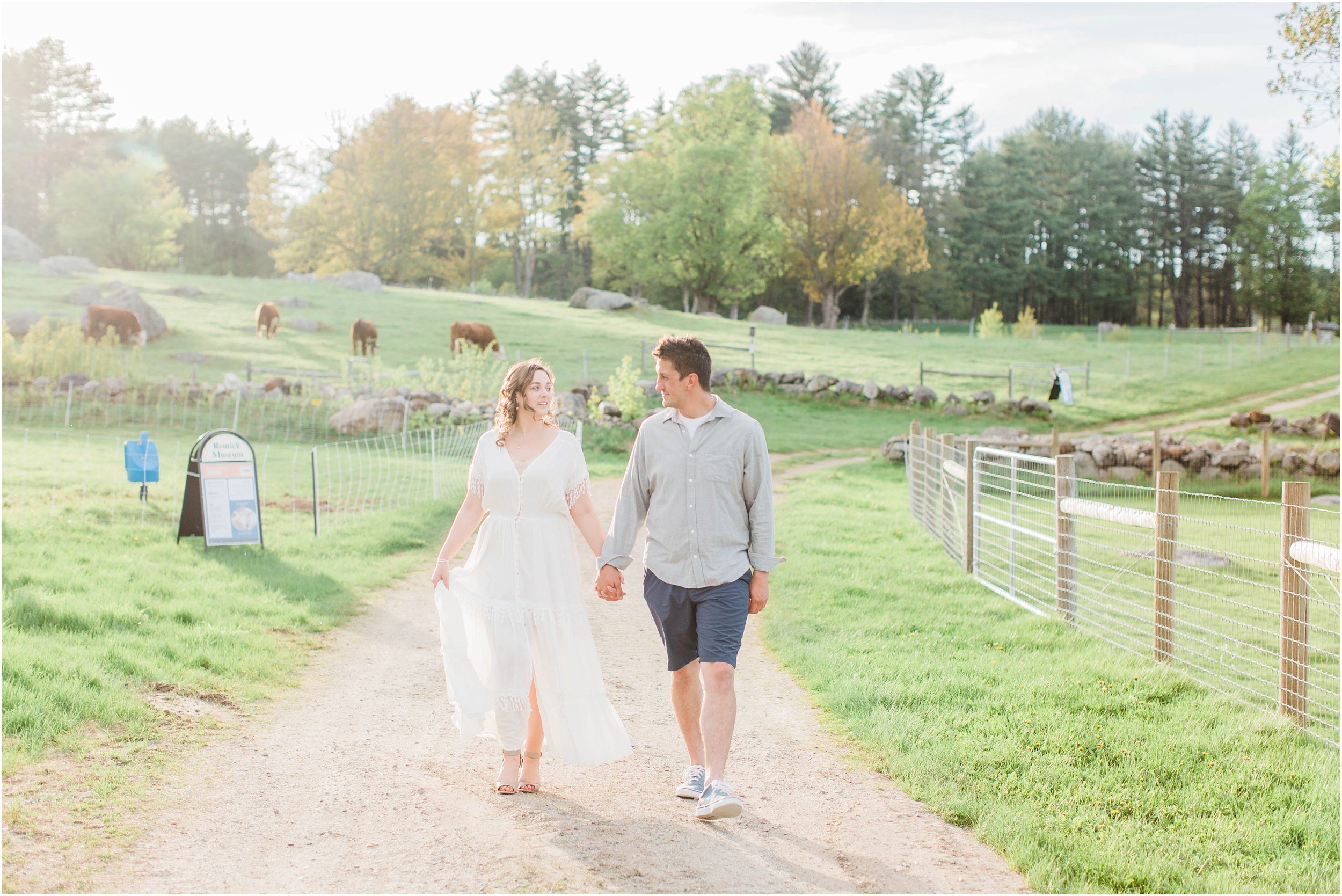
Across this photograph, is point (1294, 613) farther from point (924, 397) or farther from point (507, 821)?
point (924, 397)

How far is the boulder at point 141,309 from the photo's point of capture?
91.0 ft

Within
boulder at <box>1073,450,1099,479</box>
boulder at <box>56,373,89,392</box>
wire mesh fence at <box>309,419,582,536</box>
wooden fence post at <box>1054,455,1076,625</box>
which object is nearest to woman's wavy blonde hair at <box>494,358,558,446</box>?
wooden fence post at <box>1054,455,1076,625</box>

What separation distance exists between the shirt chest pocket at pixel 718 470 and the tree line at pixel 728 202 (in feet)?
155

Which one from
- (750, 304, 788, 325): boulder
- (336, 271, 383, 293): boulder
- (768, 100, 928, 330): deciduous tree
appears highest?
(768, 100, 928, 330): deciduous tree

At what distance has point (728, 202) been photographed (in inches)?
1969

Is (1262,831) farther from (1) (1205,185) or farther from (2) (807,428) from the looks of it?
(1) (1205,185)

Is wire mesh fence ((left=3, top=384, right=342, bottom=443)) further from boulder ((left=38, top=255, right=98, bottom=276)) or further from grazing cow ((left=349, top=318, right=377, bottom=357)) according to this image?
boulder ((left=38, top=255, right=98, bottom=276))

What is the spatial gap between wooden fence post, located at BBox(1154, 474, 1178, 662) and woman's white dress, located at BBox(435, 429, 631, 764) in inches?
141

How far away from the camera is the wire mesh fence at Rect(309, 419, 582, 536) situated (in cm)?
1147

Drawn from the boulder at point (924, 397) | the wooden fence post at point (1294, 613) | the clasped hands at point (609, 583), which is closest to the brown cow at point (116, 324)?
the boulder at point (924, 397)

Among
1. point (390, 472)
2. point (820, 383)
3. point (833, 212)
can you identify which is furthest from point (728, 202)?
point (390, 472)

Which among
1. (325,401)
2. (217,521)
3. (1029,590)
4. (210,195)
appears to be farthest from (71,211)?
(1029,590)

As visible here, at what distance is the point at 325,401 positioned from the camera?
795 inches

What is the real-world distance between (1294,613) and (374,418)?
16.2 metres
